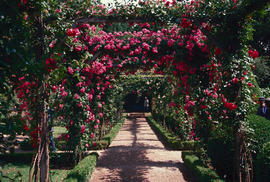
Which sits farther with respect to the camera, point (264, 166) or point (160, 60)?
point (160, 60)

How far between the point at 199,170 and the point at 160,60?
3126mm

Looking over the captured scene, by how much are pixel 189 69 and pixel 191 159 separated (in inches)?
99.2

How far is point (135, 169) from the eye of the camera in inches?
248

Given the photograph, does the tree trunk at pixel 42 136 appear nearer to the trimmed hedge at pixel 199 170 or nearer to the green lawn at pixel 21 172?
the green lawn at pixel 21 172

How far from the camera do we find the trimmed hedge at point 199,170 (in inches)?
181

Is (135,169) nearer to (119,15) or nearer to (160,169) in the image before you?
(160,169)

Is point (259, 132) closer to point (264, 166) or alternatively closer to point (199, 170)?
point (264, 166)

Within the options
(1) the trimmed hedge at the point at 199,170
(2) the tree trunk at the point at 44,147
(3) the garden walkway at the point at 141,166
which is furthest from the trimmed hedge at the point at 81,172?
(1) the trimmed hedge at the point at 199,170

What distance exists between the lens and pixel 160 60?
649 cm

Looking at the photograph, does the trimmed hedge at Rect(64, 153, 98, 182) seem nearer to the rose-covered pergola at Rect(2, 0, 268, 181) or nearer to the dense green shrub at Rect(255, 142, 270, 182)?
the rose-covered pergola at Rect(2, 0, 268, 181)

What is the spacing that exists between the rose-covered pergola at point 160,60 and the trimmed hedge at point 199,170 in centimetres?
48

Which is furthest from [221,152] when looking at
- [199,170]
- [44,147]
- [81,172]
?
[44,147]

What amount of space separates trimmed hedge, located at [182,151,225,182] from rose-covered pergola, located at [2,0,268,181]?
0.48 meters

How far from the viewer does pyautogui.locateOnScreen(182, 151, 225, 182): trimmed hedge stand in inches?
181
